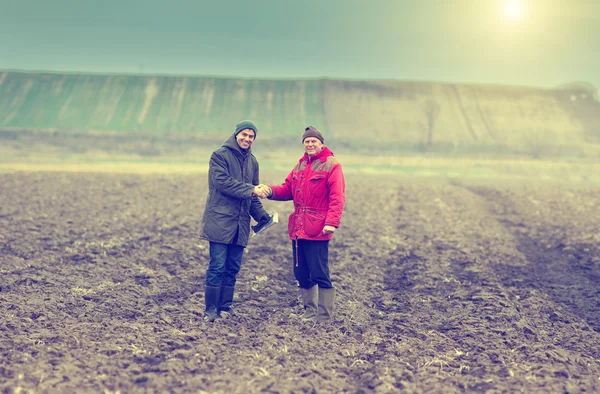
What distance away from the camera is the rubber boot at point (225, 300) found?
7.18m

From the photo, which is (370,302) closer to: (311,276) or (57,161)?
(311,276)

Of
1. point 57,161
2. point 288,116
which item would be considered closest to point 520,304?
point 57,161

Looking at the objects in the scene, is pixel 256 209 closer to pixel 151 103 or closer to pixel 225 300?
pixel 225 300

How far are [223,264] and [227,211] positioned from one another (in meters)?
0.64

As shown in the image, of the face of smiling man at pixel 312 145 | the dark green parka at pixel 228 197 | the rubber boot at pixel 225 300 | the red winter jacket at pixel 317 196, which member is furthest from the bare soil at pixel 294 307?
the face of smiling man at pixel 312 145

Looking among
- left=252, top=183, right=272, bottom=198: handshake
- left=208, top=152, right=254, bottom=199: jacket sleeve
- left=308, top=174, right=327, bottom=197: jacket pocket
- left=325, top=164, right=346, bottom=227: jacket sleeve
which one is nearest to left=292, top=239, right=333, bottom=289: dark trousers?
left=325, top=164, right=346, bottom=227: jacket sleeve

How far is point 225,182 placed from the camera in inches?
268

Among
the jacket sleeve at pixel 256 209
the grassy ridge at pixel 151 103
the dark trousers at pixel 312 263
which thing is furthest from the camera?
the grassy ridge at pixel 151 103

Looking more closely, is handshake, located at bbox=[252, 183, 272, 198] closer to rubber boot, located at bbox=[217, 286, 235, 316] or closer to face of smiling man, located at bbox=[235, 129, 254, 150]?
face of smiling man, located at bbox=[235, 129, 254, 150]

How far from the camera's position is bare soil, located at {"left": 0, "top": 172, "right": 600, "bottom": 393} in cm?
543

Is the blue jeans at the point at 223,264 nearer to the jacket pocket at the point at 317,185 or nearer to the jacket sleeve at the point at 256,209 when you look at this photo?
the jacket sleeve at the point at 256,209

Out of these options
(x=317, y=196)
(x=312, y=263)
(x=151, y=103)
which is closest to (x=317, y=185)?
(x=317, y=196)

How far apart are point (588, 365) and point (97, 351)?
5078mm

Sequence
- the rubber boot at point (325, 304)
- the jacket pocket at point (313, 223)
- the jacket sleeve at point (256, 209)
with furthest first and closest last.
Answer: the jacket sleeve at point (256, 209) → the rubber boot at point (325, 304) → the jacket pocket at point (313, 223)
